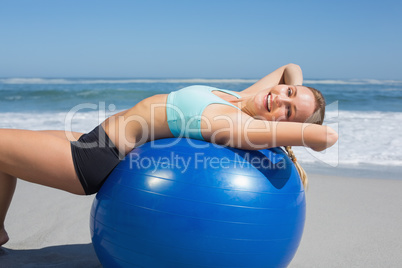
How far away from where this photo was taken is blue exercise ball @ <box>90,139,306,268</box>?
2.14m

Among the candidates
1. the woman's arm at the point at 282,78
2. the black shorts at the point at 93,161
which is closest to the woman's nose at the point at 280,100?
the woman's arm at the point at 282,78

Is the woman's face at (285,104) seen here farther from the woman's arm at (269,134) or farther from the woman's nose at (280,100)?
the woman's arm at (269,134)

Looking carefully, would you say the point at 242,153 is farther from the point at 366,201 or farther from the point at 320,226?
the point at 366,201

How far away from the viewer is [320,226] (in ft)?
12.6

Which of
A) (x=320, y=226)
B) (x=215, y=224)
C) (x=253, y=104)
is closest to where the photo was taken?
(x=215, y=224)

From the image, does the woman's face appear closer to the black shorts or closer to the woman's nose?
the woman's nose

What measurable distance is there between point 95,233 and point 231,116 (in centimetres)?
112

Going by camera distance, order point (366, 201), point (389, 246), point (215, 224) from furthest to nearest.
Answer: point (366, 201)
point (389, 246)
point (215, 224)

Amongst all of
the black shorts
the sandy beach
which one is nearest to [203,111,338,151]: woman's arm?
the black shorts

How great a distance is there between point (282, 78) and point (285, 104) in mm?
1035

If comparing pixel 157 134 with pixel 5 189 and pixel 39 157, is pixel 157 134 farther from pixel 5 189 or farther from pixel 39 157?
pixel 5 189

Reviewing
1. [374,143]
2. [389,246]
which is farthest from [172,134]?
[374,143]

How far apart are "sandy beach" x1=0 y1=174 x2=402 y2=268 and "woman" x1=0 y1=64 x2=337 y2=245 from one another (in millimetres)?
867

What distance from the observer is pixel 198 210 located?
214cm
